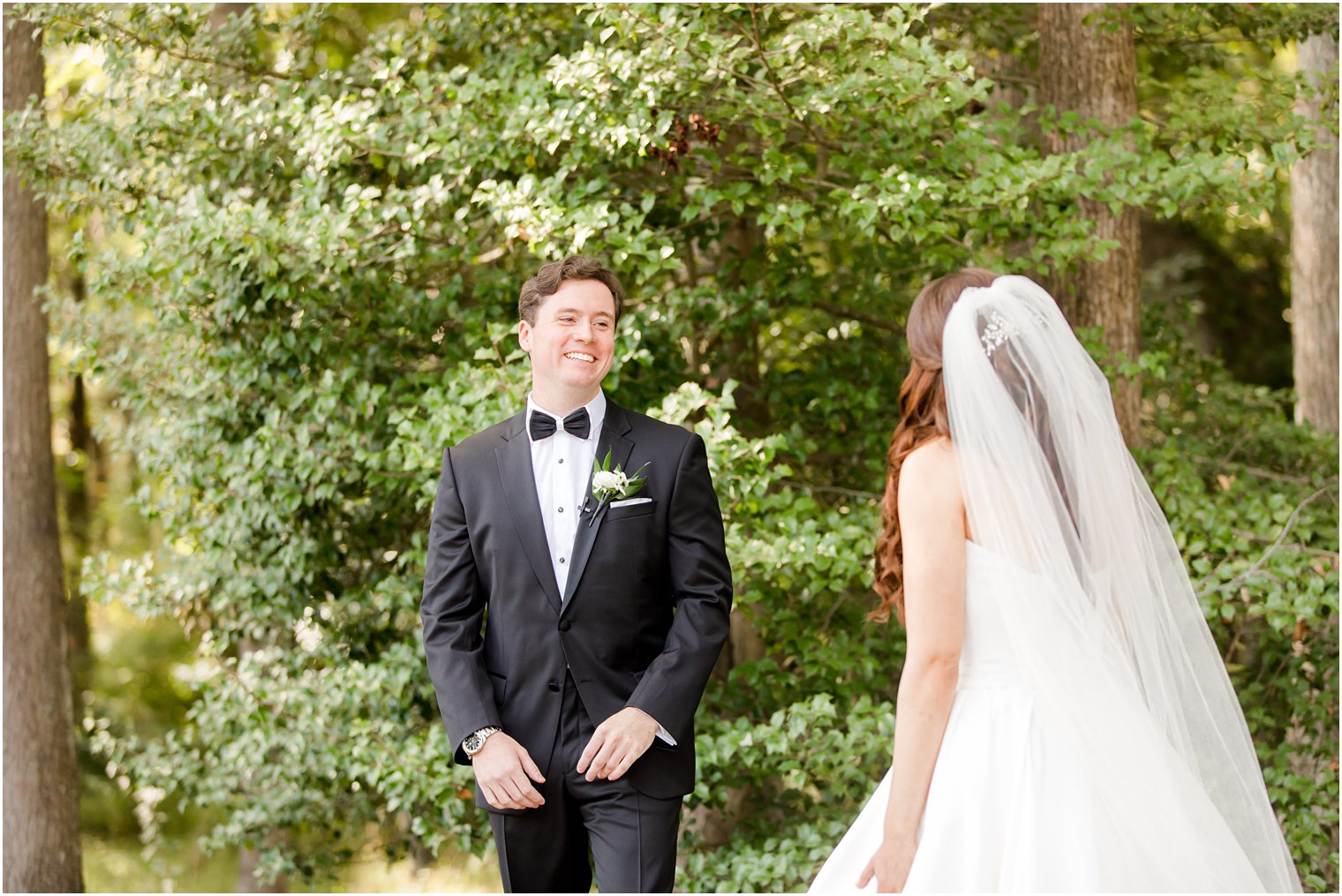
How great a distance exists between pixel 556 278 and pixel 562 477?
1.65 feet

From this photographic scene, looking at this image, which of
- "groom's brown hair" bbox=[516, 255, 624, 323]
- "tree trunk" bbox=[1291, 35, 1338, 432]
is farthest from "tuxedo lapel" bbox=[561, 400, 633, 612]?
"tree trunk" bbox=[1291, 35, 1338, 432]

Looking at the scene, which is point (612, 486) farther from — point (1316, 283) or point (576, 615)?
point (1316, 283)

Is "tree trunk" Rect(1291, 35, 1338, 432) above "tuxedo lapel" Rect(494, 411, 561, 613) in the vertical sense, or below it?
above

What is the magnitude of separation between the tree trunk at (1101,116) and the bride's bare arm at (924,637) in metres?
3.35

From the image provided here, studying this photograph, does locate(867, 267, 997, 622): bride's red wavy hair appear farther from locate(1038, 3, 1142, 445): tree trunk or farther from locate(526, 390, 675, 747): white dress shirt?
locate(1038, 3, 1142, 445): tree trunk

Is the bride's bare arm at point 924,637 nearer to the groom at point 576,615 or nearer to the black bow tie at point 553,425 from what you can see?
the groom at point 576,615

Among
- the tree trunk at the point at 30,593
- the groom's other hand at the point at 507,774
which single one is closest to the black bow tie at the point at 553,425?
the groom's other hand at the point at 507,774

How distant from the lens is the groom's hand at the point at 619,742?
9.00ft

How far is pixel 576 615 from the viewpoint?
9.36 feet

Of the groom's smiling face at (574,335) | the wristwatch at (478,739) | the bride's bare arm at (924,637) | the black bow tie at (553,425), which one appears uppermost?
the groom's smiling face at (574,335)

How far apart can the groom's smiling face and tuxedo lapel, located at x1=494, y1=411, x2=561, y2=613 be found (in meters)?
0.19

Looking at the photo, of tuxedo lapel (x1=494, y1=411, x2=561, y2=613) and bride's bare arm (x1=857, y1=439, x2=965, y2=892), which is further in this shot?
tuxedo lapel (x1=494, y1=411, x2=561, y2=613)

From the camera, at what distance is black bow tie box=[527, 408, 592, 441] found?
9.75 feet

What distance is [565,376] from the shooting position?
2.89 meters
